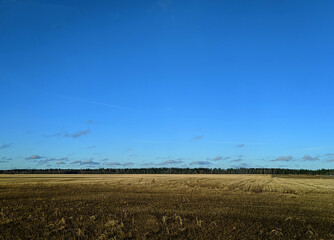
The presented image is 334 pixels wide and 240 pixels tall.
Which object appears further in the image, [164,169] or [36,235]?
[164,169]

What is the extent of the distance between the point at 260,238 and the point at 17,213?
1572cm

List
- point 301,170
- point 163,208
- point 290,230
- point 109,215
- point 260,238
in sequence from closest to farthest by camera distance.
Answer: point 260,238, point 290,230, point 109,215, point 163,208, point 301,170

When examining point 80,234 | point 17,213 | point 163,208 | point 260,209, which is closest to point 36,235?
point 80,234

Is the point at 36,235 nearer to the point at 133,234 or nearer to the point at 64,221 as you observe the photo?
the point at 64,221

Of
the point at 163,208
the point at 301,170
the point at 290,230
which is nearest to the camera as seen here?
the point at 290,230

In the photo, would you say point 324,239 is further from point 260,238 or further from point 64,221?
point 64,221

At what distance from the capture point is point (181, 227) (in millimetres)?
15883

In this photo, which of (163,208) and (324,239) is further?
(163,208)

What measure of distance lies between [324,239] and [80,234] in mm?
11931

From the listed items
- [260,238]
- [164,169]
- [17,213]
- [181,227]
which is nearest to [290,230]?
[260,238]

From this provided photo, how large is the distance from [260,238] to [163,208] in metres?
9.60

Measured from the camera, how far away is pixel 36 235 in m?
14.1

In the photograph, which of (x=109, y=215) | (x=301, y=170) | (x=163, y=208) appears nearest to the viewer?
(x=109, y=215)

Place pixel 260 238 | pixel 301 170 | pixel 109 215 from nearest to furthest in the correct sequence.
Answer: pixel 260 238 → pixel 109 215 → pixel 301 170
